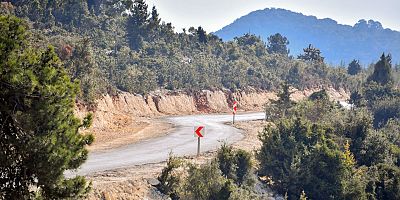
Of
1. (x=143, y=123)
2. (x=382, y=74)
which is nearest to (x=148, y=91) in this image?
(x=143, y=123)

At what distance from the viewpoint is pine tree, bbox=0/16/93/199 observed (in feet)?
29.9

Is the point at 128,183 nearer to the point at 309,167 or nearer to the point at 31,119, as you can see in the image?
the point at 31,119

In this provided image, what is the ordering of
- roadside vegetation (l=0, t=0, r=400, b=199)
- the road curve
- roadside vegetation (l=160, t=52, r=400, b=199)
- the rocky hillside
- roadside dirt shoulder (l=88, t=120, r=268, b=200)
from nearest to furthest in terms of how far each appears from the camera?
1. roadside vegetation (l=0, t=0, r=400, b=199)
2. roadside dirt shoulder (l=88, t=120, r=268, b=200)
3. roadside vegetation (l=160, t=52, r=400, b=199)
4. the road curve
5. the rocky hillside

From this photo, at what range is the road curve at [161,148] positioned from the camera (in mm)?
19766

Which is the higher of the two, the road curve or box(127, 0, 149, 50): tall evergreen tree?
box(127, 0, 149, 50): tall evergreen tree

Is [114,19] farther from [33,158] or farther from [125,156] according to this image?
[33,158]

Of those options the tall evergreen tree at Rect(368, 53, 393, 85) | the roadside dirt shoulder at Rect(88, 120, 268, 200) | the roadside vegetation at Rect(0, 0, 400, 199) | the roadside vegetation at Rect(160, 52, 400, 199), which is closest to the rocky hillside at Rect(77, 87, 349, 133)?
the roadside vegetation at Rect(0, 0, 400, 199)

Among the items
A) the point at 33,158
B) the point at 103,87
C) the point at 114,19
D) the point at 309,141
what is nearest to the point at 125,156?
the point at 309,141

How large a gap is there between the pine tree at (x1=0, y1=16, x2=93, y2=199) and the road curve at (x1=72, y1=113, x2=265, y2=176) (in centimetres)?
513

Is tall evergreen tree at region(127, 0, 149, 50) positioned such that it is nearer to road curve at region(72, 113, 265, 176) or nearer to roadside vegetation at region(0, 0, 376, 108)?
roadside vegetation at region(0, 0, 376, 108)

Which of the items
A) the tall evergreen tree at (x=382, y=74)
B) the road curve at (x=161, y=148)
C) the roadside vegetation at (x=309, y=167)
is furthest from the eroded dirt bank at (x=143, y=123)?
the tall evergreen tree at (x=382, y=74)

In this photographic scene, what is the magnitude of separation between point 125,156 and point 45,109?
12.9m

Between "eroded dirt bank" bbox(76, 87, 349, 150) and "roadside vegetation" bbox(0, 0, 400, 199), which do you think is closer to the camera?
"roadside vegetation" bbox(0, 0, 400, 199)

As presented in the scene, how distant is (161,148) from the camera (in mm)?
24969
